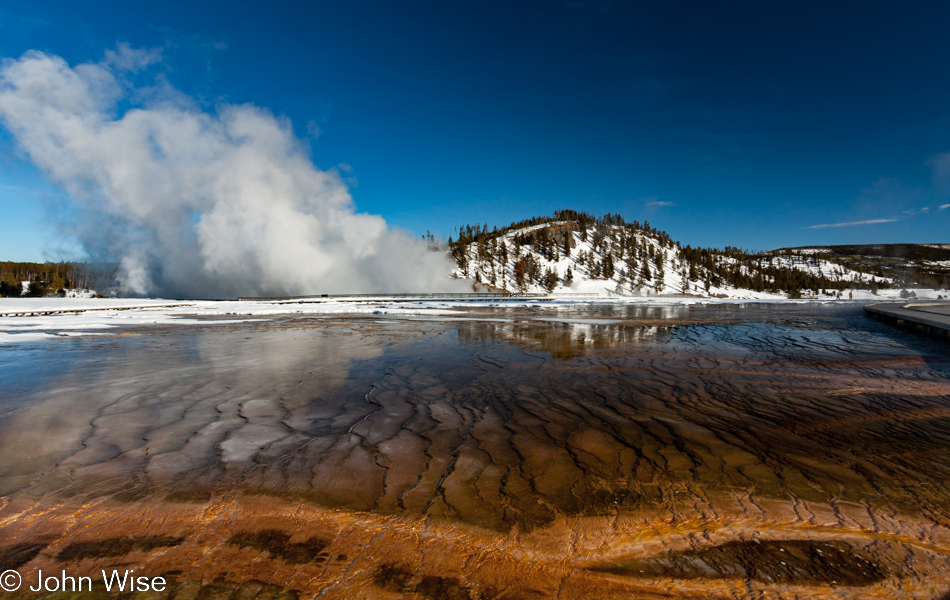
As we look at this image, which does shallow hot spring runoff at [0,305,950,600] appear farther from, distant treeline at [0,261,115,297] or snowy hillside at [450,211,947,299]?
snowy hillside at [450,211,947,299]

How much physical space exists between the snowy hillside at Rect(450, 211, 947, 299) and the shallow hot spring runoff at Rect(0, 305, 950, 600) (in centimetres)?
9497

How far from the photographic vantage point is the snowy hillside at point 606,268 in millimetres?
114125

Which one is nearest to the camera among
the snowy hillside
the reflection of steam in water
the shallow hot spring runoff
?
the shallow hot spring runoff

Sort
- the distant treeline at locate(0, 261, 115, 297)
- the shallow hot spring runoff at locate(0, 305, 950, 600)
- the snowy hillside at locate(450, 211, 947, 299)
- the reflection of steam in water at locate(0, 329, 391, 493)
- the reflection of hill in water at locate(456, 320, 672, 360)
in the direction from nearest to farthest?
the shallow hot spring runoff at locate(0, 305, 950, 600)
the reflection of steam in water at locate(0, 329, 391, 493)
the reflection of hill in water at locate(456, 320, 672, 360)
the distant treeline at locate(0, 261, 115, 297)
the snowy hillside at locate(450, 211, 947, 299)

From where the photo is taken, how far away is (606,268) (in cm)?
12331

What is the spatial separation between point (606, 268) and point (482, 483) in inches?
4955

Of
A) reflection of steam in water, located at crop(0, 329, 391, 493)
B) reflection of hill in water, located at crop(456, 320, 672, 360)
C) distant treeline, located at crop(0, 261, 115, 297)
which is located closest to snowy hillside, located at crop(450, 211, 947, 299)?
distant treeline, located at crop(0, 261, 115, 297)

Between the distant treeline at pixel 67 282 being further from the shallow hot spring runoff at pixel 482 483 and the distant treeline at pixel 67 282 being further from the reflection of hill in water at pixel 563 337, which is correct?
the reflection of hill in water at pixel 563 337

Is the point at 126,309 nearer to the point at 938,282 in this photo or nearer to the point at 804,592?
the point at 804,592

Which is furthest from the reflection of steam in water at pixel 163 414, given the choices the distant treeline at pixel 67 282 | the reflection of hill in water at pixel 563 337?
the distant treeline at pixel 67 282

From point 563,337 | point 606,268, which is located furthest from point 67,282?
point 606,268

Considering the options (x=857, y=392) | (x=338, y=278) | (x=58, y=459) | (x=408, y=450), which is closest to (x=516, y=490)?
(x=408, y=450)

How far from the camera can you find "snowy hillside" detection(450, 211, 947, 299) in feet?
374

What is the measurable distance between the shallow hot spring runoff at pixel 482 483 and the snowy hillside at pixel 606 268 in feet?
312
